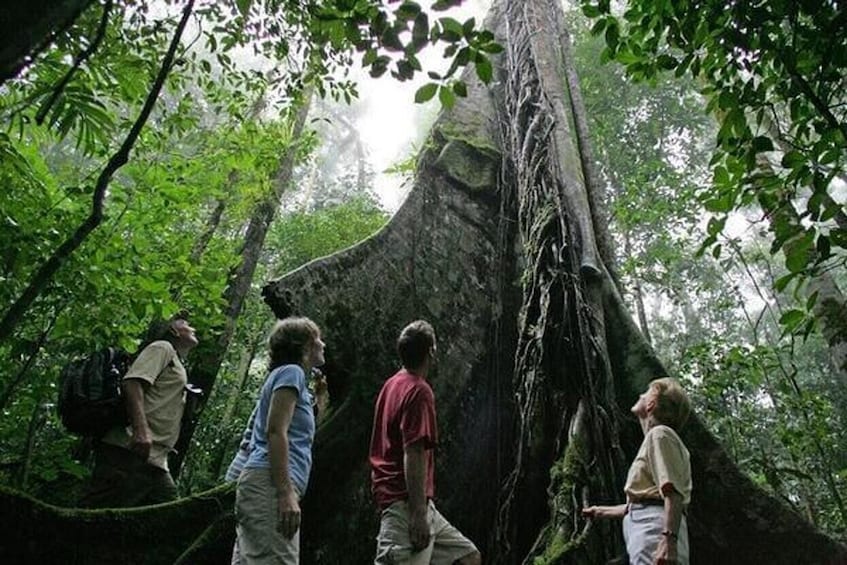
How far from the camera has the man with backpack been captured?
3479 mm

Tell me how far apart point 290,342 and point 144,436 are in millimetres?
1210

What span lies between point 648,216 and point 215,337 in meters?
5.51

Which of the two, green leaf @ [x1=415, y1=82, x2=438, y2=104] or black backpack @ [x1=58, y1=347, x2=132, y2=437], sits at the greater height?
green leaf @ [x1=415, y1=82, x2=438, y2=104]

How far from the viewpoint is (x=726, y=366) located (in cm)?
635

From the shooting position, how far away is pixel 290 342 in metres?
2.81

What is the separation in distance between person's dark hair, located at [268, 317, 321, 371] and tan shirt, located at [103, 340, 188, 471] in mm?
1107

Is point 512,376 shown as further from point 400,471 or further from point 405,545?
point 405,545

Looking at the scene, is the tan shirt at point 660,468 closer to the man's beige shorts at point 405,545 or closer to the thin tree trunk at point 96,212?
the man's beige shorts at point 405,545

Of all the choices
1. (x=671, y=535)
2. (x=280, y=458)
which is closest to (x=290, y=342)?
(x=280, y=458)

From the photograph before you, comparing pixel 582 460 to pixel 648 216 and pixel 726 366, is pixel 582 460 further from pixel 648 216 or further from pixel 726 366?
pixel 648 216

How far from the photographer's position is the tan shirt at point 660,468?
8.66ft

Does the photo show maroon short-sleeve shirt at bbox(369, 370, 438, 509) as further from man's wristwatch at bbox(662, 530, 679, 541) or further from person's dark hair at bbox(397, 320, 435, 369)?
man's wristwatch at bbox(662, 530, 679, 541)

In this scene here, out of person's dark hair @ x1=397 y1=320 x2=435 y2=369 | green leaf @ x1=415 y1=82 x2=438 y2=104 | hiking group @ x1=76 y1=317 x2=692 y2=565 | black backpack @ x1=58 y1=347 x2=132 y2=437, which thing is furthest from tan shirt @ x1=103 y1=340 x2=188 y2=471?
green leaf @ x1=415 y1=82 x2=438 y2=104

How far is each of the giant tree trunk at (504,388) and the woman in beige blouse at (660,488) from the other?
43 centimetres
